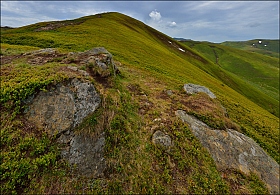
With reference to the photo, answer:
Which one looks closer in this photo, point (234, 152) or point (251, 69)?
point (234, 152)

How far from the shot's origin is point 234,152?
1182 cm

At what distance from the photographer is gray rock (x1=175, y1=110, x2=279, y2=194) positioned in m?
11.1

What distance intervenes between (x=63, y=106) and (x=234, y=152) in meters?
12.0

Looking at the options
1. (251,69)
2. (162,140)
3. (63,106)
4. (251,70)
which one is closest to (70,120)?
(63,106)

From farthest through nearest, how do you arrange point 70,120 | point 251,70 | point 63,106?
1. point 251,70
2. point 63,106
3. point 70,120

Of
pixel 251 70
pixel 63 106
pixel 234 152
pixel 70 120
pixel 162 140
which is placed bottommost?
pixel 251 70

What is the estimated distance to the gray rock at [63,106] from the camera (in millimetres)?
8805

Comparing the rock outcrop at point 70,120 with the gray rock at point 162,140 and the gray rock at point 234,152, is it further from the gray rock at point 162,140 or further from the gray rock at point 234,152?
the gray rock at point 234,152

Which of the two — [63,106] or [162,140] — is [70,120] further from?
[162,140]

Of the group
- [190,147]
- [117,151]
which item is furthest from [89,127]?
[190,147]

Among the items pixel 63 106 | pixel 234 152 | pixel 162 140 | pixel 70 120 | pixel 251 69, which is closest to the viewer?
pixel 70 120

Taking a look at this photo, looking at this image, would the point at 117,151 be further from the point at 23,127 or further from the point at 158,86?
the point at 158,86

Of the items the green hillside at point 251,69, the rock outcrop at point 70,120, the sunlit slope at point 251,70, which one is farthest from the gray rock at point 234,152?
the green hillside at point 251,69

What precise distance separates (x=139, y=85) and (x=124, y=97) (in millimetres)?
4532
